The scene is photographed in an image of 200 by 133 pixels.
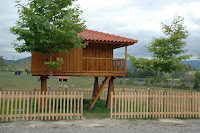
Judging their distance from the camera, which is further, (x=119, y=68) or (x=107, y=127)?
(x=119, y=68)

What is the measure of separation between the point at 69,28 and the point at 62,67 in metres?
3.15

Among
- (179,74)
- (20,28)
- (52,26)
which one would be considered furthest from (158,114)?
(179,74)

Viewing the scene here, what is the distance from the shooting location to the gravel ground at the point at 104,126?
928 cm

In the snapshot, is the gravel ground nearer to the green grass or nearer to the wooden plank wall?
the green grass

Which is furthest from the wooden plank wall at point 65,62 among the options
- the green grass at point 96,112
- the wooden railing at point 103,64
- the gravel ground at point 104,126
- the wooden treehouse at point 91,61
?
the gravel ground at point 104,126

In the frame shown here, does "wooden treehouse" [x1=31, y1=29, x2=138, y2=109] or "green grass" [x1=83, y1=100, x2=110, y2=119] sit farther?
"wooden treehouse" [x1=31, y1=29, x2=138, y2=109]

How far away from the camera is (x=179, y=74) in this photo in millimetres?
77500

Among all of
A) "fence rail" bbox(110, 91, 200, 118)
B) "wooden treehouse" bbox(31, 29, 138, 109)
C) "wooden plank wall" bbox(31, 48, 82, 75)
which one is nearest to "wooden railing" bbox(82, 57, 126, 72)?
"wooden treehouse" bbox(31, 29, 138, 109)

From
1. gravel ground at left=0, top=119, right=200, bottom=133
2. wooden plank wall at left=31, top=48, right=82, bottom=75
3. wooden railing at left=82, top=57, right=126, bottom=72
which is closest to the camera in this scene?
gravel ground at left=0, top=119, right=200, bottom=133

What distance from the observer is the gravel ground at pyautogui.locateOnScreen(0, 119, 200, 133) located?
928 centimetres

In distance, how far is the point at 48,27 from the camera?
1244 cm

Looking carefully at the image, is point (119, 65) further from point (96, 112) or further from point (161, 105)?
point (161, 105)

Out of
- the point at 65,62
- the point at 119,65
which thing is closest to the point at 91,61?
the point at 65,62

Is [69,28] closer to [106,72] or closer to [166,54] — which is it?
[106,72]
